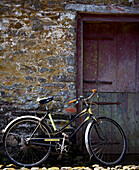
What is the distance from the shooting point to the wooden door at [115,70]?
196 inches

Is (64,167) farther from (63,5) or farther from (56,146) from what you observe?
(63,5)

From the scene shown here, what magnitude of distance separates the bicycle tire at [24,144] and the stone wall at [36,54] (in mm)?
266

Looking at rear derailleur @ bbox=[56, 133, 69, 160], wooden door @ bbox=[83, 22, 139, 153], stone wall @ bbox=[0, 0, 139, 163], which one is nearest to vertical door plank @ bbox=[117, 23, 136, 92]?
wooden door @ bbox=[83, 22, 139, 153]

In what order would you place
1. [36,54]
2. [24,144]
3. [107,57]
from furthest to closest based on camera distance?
1. [107,57]
2. [36,54]
3. [24,144]

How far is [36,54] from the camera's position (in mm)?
4660

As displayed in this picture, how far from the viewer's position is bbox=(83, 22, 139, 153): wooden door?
4984 millimetres

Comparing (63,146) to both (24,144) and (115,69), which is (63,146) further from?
(115,69)

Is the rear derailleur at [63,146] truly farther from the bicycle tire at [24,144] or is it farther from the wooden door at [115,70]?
the wooden door at [115,70]

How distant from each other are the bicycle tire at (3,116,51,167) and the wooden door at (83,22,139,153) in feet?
3.94

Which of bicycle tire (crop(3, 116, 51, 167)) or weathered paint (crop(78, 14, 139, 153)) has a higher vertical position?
weathered paint (crop(78, 14, 139, 153))

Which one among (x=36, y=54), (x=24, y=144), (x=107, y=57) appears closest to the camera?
(x=24, y=144)

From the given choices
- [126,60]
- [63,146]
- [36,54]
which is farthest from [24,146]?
[126,60]

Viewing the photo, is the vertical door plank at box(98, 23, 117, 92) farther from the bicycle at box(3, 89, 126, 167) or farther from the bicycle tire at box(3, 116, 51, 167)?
the bicycle tire at box(3, 116, 51, 167)

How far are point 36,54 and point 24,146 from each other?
1.57m
